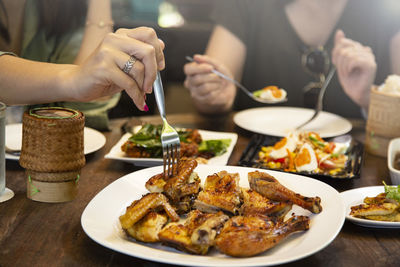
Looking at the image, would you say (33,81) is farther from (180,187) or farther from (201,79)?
(201,79)

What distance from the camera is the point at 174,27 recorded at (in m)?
5.90

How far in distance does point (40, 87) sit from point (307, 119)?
1505mm

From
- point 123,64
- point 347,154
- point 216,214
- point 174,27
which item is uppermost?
point 123,64

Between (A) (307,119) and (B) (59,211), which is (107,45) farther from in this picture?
(A) (307,119)

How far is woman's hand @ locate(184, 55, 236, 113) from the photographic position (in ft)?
7.87

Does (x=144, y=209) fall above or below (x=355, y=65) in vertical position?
below

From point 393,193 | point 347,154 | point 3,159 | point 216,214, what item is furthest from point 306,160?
point 3,159

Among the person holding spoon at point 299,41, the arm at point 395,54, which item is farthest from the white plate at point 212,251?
the arm at point 395,54

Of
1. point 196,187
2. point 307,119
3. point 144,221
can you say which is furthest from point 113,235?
point 307,119

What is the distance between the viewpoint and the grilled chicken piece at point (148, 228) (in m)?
1.06

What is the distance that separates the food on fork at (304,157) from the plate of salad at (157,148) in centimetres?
16

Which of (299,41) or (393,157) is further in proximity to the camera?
(299,41)

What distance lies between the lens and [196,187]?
1.25 m

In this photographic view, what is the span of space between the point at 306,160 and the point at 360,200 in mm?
347
